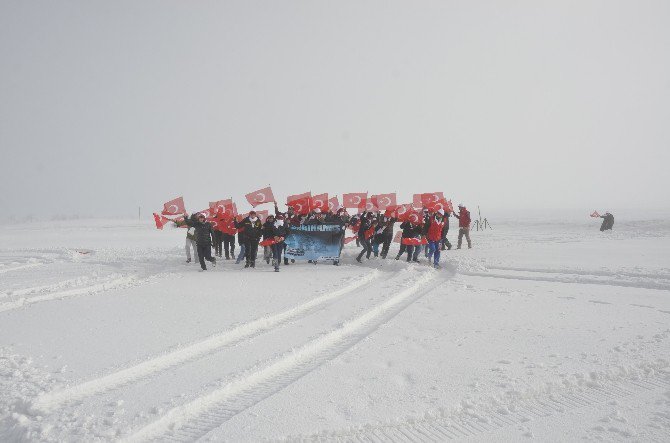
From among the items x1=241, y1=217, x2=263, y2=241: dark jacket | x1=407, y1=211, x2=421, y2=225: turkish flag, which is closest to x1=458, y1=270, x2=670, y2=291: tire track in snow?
x1=407, y1=211, x2=421, y2=225: turkish flag

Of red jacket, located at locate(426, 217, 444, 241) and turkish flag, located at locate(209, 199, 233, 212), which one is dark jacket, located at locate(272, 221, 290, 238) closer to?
turkish flag, located at locate(209, 199, 233, 212)

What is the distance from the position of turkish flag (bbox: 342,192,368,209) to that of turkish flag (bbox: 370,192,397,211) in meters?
0.37

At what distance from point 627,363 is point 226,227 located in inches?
494

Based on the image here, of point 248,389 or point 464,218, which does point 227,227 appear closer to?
point 464,218

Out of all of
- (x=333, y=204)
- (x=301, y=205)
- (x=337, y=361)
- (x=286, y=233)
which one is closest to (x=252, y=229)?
(x=286, y=233)

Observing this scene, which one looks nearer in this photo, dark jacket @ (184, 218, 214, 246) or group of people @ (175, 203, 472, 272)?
dark jacket @ (184, 218, 214, 246)

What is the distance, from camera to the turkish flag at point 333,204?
685 inches

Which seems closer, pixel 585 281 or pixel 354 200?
pixel 585 281

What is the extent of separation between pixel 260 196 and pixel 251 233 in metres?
2.71

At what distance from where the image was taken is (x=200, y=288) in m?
10.0

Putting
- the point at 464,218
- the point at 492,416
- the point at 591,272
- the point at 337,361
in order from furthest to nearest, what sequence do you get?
1. the point at 464,218
2. the point at 591,272
3. the point at 337,361
4. the point at 492,416

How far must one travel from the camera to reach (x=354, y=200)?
58.0ft

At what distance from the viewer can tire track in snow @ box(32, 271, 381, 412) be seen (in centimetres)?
433

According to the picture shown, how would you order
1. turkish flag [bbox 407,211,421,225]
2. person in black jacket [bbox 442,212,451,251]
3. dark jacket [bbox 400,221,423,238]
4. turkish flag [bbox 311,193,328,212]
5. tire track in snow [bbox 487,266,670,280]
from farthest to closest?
1. turkish flag [bbox 311,193,328,212]
2. person in black jacket [bbox 442,212,451,251]
3. turkish flag [bbox 407,211,421,225]
4. dark jacket [bbox 400,221,423,238]
5. tire track in snow [bbox 487,266,670,280]
